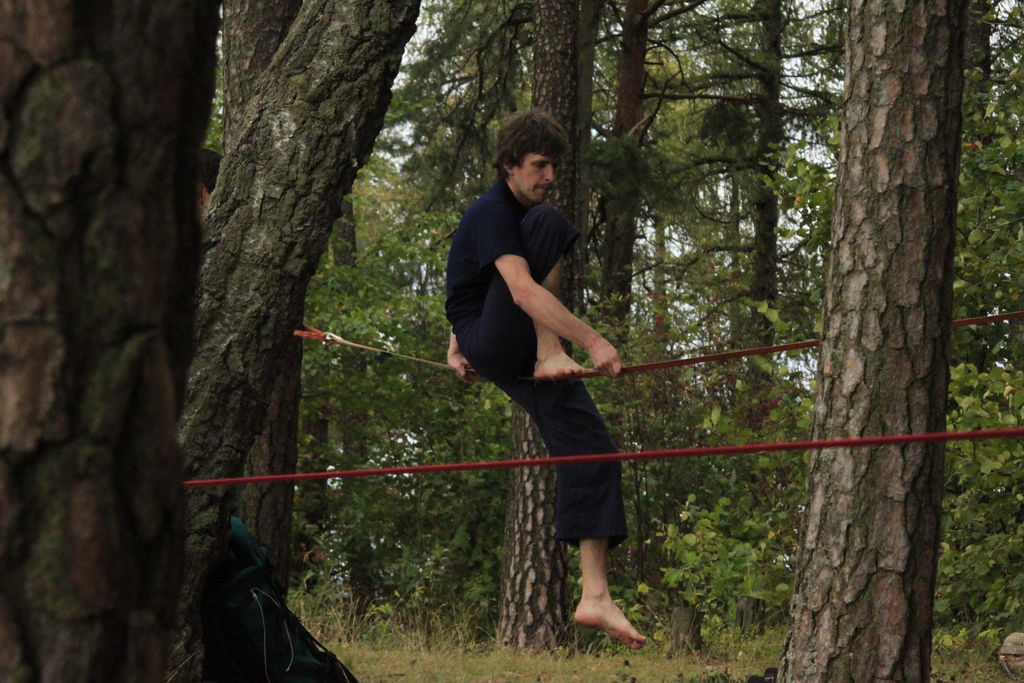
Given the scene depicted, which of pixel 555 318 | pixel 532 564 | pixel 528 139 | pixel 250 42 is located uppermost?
pixel 250 42

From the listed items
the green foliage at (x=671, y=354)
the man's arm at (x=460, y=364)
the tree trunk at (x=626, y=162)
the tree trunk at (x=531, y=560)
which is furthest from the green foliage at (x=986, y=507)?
the tree trunk at (x=626, y=162)

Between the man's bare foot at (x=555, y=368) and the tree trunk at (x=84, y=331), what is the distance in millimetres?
2443

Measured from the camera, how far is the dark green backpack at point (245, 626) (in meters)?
4.41

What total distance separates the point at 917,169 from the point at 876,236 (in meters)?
0.25

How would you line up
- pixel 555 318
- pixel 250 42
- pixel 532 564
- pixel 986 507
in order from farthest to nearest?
pixel 532 564 → pixel 986 507 → pixel 250 42 → pixel 555 318

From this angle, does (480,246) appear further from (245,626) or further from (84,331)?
(84,331)

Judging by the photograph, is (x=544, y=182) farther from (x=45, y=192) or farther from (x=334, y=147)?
(x=45, y=192)

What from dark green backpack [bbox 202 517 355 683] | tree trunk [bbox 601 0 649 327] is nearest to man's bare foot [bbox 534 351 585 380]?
dark green backpack [bbox 202 517 355 683]

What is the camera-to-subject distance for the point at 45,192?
1.42 m

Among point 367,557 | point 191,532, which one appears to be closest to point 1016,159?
point 191,532

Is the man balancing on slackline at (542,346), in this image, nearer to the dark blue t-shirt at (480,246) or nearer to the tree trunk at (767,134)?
the dark blue t-shirt at (480,246)

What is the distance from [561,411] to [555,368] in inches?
7.4

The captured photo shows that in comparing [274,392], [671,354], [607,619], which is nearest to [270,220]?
[274,392]

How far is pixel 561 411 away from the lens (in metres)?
4.04
